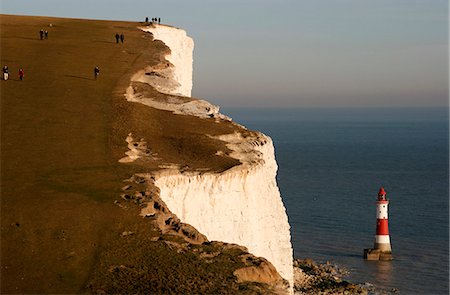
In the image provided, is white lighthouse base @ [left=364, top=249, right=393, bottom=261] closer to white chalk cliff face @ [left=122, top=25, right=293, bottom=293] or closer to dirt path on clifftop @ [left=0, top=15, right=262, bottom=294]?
dirt path on clifftop @ [left=0, top=15, right=262, bottom=294]

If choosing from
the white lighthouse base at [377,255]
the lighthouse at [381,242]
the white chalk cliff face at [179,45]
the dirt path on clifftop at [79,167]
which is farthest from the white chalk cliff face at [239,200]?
the white chalk cliff face at [179,45]

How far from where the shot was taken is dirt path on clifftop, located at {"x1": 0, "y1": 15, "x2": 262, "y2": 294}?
31828 mm

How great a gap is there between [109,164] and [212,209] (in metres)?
4.25

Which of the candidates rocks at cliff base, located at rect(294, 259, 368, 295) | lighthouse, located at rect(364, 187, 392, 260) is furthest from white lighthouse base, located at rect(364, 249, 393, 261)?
rocks at cliff base, located at rect(294, 259, 368, 295)

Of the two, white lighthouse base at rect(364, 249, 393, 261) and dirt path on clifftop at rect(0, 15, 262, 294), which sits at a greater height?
dirt path on clifftop at rect(0, 15, 262, 294)

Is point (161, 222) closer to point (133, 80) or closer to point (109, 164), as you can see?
point (109, 164)

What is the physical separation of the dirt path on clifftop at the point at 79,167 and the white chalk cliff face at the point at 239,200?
0.95 m

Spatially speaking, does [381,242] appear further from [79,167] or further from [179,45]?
[79,167]

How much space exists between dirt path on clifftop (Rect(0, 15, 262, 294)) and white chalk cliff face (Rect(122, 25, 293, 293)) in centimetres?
95

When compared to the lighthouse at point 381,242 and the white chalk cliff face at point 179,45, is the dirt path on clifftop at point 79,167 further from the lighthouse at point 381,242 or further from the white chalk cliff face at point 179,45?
the lighthouse at point 381,242

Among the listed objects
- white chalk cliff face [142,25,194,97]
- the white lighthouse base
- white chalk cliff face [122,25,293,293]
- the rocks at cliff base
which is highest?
white chalk cliff face [142,25,194,97]

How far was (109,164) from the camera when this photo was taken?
41.3 metres

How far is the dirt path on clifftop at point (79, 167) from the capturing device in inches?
1253

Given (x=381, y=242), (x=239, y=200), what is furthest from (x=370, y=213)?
(x=239, y=200)
